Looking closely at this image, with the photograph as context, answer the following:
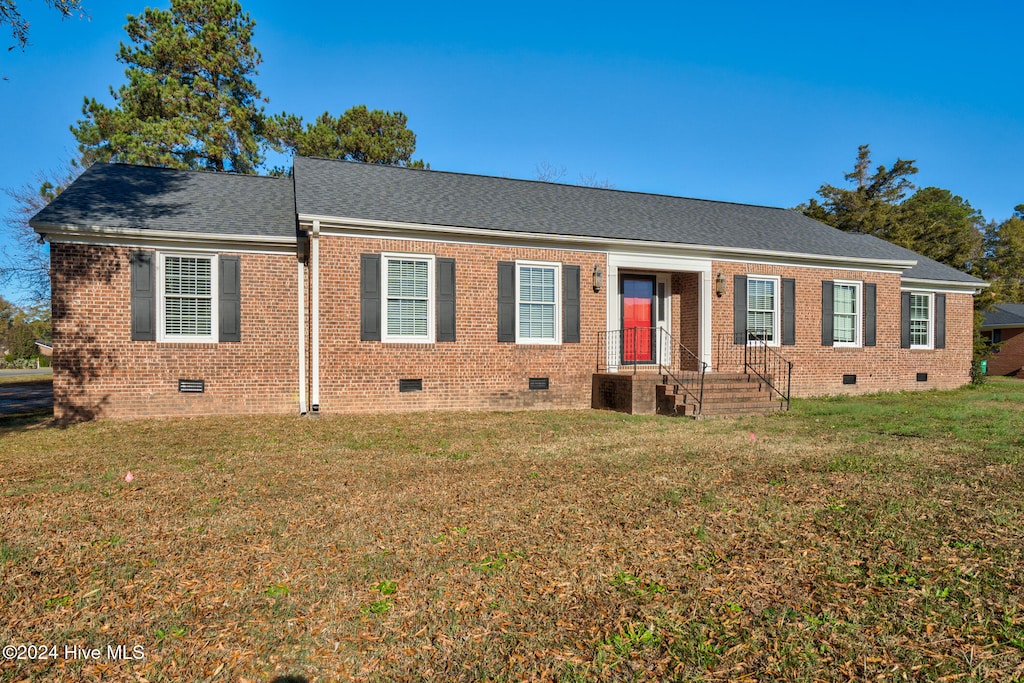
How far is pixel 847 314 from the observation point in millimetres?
14555

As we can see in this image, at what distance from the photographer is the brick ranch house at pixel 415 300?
1044 centimetres

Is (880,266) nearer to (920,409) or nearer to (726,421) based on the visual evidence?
(920,409)

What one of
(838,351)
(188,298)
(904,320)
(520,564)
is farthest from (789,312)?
(188,298)

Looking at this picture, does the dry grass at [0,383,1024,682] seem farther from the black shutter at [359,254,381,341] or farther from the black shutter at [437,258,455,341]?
the black shutter at [437,258,455,341]

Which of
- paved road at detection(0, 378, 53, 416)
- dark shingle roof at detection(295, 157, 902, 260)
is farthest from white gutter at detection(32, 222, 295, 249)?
paved road at detection(0, 378, 53, 416)

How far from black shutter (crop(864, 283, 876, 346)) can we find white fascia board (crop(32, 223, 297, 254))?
531 inches

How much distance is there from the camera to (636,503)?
4910 mm

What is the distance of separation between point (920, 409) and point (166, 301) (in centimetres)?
1409

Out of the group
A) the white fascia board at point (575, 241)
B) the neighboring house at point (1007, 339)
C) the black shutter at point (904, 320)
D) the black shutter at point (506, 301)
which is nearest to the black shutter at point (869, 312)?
the white fascia board at point (575, 241)

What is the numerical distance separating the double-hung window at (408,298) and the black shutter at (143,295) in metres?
4.08

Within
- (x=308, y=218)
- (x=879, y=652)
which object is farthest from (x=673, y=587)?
(x=308, y=218)

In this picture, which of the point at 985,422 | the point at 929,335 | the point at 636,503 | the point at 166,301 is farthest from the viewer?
the point at 929,335

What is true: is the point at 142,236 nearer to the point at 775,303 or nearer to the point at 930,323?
the point at 775,303

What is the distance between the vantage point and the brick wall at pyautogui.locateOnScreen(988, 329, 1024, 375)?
26.0m
